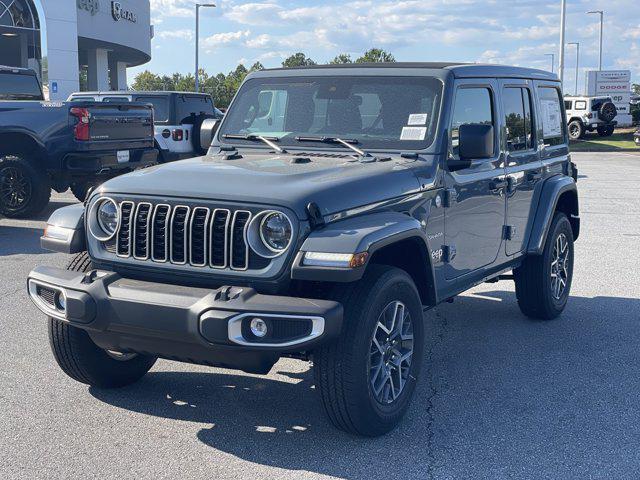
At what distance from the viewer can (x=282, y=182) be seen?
181 inches

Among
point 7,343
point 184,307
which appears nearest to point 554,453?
point 184,307

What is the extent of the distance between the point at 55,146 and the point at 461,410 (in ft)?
29.6

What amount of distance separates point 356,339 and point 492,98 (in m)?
2.66

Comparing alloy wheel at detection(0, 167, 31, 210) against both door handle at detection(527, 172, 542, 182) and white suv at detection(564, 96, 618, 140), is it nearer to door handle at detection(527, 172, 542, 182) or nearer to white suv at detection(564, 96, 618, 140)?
door handle at detection(527, 172, 542, 182)

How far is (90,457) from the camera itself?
14.5 ft

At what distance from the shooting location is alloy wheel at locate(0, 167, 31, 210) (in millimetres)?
12891

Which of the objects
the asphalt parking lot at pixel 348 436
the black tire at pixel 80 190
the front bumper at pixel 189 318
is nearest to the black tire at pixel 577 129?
the black tire at pixel 80 190

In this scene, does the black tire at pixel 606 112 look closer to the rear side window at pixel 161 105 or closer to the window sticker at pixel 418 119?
the rear side window at pixel 161 105

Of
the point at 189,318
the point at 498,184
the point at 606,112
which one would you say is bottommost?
the point at 189,318

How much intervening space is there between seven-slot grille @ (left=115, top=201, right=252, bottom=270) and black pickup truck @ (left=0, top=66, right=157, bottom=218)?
27.5 ft

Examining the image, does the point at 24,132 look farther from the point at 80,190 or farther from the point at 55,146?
the point at 80,190

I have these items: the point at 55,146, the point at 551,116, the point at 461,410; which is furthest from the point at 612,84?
the point at 461,410

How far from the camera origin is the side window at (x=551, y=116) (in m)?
7.31

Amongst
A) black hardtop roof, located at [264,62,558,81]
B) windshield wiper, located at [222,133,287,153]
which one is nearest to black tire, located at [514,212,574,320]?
black hardtop roof, located at [264,62,558,81]
